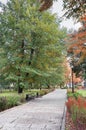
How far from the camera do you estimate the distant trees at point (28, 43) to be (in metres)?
32.4

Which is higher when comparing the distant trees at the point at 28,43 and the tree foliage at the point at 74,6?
the distant trees at the point at 28,43

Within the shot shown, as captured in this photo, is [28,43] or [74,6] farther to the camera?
[28,43]

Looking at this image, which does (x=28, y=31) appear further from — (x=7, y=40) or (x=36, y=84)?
(x=36, y=84)

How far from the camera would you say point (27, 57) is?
1340 inches

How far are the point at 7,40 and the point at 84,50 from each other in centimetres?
2132

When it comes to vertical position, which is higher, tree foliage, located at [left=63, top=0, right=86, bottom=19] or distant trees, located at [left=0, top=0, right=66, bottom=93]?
distant trees, located at [left=0, top=0, right=66, bottom=93]

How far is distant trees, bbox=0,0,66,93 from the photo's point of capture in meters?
32.4

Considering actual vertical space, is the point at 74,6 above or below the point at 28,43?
below

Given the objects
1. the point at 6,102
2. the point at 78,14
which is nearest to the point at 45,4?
the point at 78,14

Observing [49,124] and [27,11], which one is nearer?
[49,124]

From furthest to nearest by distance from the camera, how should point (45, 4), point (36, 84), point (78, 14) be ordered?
point (36, 84) → point (78, 14) → point (45, 4)

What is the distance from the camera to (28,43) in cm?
3366

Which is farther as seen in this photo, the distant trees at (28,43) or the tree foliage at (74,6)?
the distant trees at (28,43)

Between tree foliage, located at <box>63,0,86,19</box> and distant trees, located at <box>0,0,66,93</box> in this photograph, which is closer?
tree foliage, located at <box>63,0,86,19</box>
